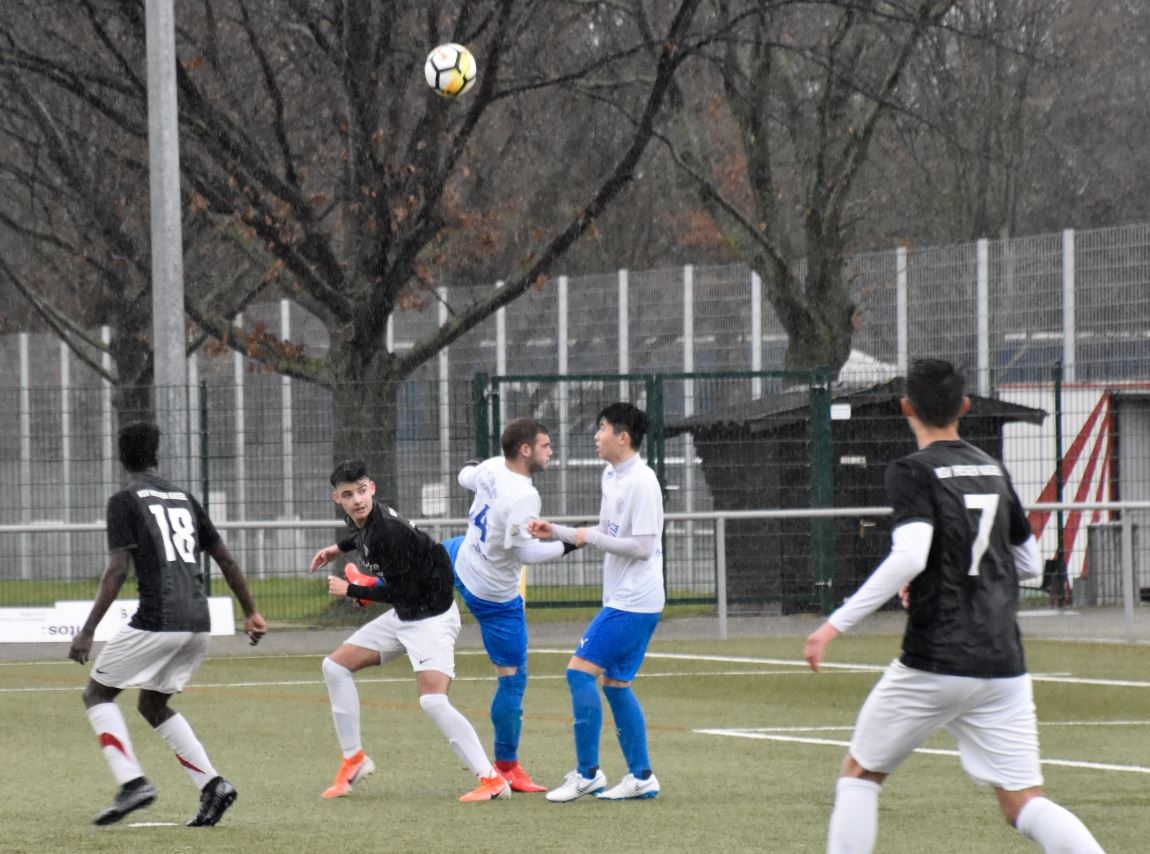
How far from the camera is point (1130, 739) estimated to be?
11.5 metres

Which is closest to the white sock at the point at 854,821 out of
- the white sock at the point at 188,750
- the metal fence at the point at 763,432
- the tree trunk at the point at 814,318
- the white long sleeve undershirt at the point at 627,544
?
the white long sleeve undershirt at the point at 627,544

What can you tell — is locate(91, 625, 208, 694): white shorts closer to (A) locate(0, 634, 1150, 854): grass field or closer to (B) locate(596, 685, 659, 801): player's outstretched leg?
(A) locate(0, 634, 1150, 854): grass field

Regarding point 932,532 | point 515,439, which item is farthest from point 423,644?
point 932,532

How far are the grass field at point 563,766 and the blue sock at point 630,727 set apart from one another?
22 centimetres

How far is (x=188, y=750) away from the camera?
873cm

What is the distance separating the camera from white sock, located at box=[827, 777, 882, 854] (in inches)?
245

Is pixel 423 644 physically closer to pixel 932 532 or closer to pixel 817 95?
pixel 932 532

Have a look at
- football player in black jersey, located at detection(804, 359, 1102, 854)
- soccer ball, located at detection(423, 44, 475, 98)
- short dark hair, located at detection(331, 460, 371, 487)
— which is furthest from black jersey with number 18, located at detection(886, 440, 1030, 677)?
soccer ball, located at detection(423, 44, 475, 98)

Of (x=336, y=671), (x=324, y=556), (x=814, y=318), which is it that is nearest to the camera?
(x=336, y=671)

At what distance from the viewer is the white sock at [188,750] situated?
28.4ft

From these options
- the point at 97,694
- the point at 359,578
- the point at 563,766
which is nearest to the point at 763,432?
the point at 563,766

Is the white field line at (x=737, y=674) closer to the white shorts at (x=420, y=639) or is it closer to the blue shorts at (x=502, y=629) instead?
the blue shorts at (x=502, y=629)

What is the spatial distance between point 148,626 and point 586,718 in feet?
6.64

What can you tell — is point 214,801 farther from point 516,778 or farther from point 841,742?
point 841,742
